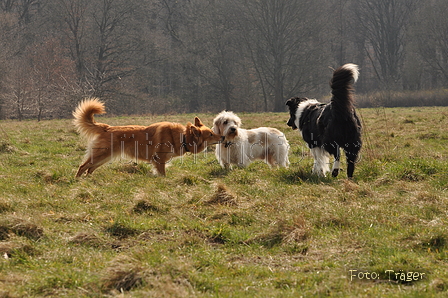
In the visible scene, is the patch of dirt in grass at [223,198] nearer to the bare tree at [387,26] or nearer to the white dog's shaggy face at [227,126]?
the white dog's shaggy face at [227,126]

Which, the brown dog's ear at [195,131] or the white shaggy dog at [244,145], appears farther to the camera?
the white shaggy dog at [244,145]

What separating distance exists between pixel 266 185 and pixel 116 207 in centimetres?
248

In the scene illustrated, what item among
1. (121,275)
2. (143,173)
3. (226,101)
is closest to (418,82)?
(226,101)

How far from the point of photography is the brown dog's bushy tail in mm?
8203

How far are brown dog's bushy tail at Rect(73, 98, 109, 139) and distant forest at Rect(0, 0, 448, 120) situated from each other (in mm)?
23611

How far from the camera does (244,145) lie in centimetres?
957

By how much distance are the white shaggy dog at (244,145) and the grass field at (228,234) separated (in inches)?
41.6

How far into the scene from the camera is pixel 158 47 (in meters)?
40.8

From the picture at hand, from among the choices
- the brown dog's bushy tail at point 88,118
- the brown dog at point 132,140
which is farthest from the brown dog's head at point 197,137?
the brown dog's bushy tail at point 88,118

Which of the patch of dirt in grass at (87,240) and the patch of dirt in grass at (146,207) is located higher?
the patch of dirt in grass at (146,207)

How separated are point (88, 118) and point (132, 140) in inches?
35.6

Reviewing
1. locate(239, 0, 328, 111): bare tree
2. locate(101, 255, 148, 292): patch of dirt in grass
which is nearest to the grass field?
locate(101, 255, 148, 292): patch of dirt in grass

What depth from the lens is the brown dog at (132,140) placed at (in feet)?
26.9

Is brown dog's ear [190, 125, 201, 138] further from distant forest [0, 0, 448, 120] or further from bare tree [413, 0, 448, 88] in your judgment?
bare tree [413, 0, 448, 88]
